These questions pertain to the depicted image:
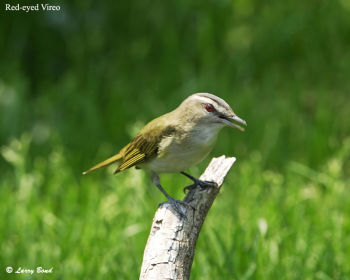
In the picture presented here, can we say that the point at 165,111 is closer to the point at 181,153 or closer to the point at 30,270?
the point at 30,270

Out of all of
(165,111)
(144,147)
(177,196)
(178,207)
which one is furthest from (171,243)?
(165,111)

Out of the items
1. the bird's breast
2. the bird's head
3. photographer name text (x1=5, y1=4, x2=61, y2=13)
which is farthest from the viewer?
photographer name text (x1=5, y1=4, x2=61, y2=13)

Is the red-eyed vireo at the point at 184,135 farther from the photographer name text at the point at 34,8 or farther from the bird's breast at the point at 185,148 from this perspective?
the photographer name text at the point at 34,8

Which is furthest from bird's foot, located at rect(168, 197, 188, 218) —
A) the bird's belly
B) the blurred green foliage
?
the blurred green foliage

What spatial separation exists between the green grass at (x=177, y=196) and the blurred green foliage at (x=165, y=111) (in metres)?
0.01

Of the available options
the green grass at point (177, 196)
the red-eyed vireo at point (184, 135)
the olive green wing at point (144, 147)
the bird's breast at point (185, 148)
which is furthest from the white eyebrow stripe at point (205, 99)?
the green grass at point (177, 196)

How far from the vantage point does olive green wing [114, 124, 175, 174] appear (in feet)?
13.5

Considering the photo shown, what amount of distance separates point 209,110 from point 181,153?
0.36 m

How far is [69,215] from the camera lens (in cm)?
540

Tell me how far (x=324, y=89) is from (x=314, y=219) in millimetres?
2767

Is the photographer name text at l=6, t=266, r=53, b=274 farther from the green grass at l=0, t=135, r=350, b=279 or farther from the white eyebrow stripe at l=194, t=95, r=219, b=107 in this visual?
the white eyebrow stripe at l=194, t=95, r=219, b=107

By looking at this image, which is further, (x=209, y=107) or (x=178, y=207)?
(x=209, y=107)

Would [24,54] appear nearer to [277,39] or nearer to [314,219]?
[277,39]

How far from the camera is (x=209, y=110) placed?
12.5ft
